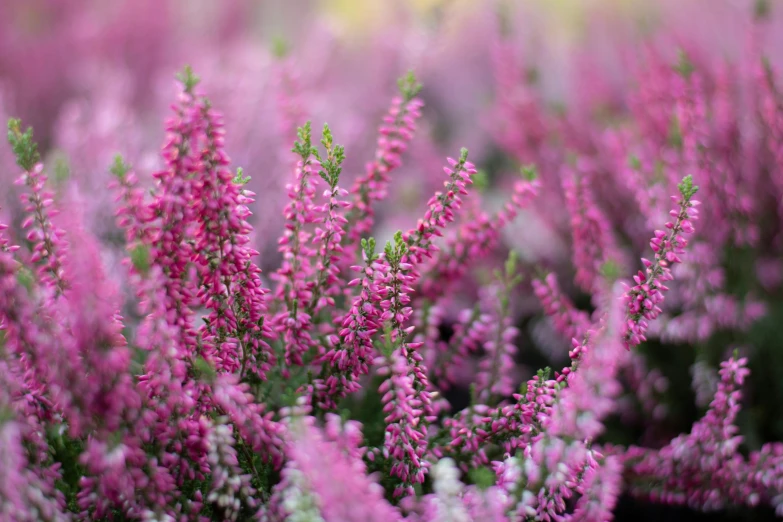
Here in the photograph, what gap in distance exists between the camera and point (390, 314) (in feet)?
4.13

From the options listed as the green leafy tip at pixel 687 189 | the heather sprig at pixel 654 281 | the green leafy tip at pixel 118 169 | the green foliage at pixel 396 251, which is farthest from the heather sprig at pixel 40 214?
the green leafy tip at pixel 687 189

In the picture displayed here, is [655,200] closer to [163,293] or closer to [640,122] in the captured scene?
[640,122]

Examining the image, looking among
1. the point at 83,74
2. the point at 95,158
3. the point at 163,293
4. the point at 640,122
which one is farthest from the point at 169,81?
the point at 163,293

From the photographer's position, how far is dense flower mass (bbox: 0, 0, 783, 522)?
3.50 feet

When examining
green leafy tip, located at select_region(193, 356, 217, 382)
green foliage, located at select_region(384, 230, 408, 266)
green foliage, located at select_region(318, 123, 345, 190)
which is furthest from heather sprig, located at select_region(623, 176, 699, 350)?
green leafy tip, located at select_region(193, 356, 217, 382)

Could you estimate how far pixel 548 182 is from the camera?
268 cm

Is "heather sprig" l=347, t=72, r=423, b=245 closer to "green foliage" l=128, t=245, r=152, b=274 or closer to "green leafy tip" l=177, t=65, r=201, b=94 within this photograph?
"green leafy tip" l=177, t=65, r=201, b=94

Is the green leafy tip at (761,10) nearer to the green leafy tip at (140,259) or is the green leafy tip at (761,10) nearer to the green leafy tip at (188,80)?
the green leafy tip at (188,80)

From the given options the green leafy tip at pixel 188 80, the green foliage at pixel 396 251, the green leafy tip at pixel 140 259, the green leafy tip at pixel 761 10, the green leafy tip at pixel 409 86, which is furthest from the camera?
the green leafy tip at pixel 761 10

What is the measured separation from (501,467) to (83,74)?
127 inches

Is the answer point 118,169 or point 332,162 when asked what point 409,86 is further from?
point 118,169

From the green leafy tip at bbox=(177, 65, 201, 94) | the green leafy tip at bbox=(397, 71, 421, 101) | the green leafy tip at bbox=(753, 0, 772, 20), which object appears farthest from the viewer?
the green leafy tip at bbox=(753, 0, 772, 20)

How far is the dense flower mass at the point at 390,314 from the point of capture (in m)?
1.07

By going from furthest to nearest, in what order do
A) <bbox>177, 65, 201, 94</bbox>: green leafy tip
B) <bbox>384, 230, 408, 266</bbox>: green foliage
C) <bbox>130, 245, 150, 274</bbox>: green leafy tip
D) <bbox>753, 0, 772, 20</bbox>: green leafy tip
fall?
<bbox>753, 0, 772, 20</bbox>: green leafy tip < <bbox>384, 230, 408, 266</bbox>: green foliage < <bbox>177, 65, 201, 94</bbox>: green leafy tip < <bbox>130, 245, 150, 274</bbox>: green leafy tip
